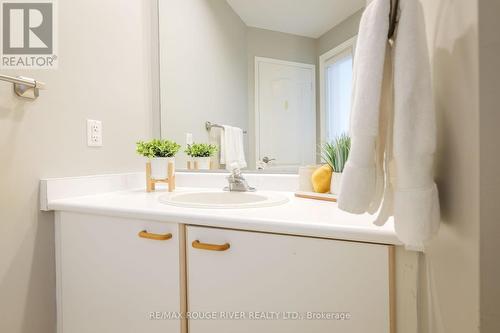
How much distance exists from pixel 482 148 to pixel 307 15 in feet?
3.52

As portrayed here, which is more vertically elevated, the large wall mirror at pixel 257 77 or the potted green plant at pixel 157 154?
the large wall mirror at pixel 257 77

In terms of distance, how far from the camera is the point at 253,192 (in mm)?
1204

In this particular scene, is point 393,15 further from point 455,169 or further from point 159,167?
point 159,167

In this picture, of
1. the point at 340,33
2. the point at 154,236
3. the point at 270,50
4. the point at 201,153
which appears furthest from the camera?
the point at 201,153

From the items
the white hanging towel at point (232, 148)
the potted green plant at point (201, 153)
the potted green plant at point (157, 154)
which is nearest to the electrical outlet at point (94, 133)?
the potted green plant at point (157, 154)

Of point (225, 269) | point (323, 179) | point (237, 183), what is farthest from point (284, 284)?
point (237, 183)

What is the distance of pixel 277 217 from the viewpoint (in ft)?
2.25

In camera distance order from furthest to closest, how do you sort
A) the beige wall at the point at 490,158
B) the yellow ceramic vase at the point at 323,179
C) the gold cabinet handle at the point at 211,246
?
the yellow ceramic vase at the point at 323,179 → the gold cabinet handle at the point at 211,246 → the beige wall at the point at 490,158

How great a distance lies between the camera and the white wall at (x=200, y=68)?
4.54 ft

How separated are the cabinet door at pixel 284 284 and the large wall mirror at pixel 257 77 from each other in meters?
0.65

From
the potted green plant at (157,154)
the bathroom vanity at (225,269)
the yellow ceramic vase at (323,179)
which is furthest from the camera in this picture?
the potted green plant at (157,154)

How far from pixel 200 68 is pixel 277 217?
3.64 ft

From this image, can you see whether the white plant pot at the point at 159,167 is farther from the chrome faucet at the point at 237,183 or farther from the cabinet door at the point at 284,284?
the cabinet door at the point at 284,284

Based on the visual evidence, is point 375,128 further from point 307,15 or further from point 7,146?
point 7,146
